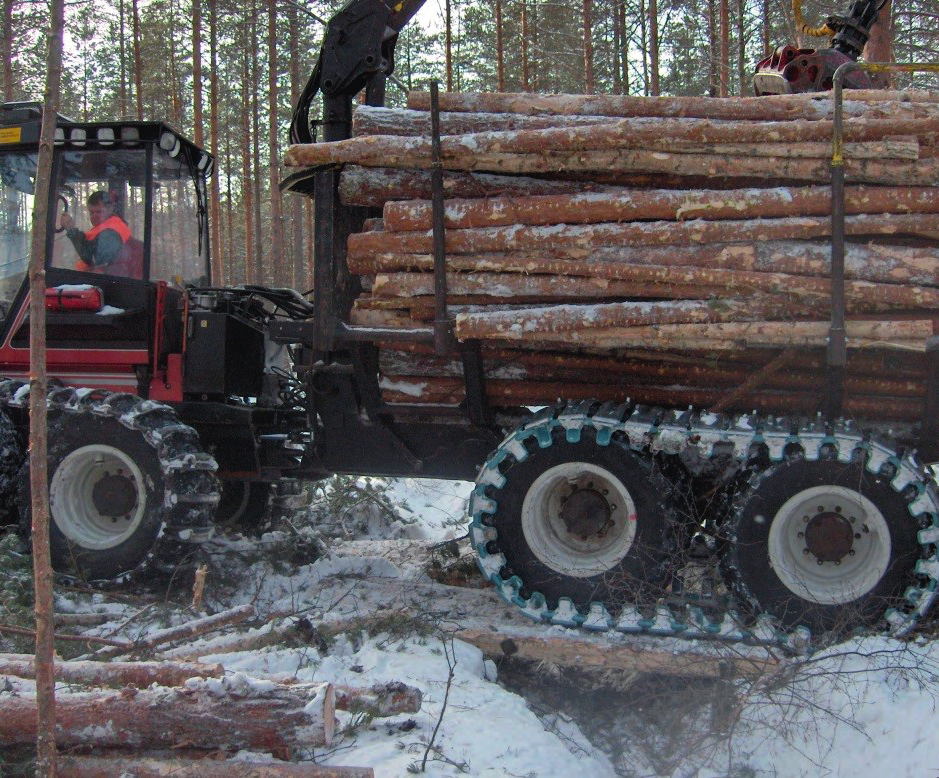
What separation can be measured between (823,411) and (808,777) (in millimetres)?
2096

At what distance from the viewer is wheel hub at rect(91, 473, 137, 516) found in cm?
597

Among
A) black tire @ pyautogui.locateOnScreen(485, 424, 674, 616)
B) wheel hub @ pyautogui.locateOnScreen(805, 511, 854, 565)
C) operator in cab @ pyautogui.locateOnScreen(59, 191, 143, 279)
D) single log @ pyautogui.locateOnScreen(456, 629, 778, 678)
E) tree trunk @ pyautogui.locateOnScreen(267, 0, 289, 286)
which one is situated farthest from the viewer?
tree trunk @ pyautogui.locateOnScreen(267, 0, 289, 286)

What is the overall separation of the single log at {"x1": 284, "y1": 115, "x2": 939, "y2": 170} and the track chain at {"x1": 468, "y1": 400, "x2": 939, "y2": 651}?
4.76ft

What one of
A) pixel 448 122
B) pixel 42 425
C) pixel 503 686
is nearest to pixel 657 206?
pixel 448 122

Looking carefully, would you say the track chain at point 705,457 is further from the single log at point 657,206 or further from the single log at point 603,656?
the single log at point 657,206

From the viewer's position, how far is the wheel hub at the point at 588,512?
5254mm

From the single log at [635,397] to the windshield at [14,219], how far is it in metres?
3.04

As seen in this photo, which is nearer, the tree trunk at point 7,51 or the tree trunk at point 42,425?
the tree trunk at point 42,425

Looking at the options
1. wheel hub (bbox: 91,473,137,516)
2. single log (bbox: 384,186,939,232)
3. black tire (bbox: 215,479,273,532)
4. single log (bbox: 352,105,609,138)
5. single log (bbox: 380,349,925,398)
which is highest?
single log (bbox: 352,105,609,138)

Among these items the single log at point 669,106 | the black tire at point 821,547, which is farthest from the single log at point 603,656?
the single log at point 669,106

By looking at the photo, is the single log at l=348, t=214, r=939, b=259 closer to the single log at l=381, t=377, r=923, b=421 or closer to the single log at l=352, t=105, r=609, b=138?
the single log at l=352, t=105, r=609, b=138

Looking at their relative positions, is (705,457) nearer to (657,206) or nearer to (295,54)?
(657,206)

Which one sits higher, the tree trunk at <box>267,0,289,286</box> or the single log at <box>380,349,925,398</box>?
the tree trunk at <box>267,0,289,286</box>

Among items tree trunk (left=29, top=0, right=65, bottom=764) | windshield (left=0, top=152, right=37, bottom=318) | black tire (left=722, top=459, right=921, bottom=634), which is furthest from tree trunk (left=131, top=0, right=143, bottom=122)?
black tire (left=722, top=459, right=921, bottom=634)
